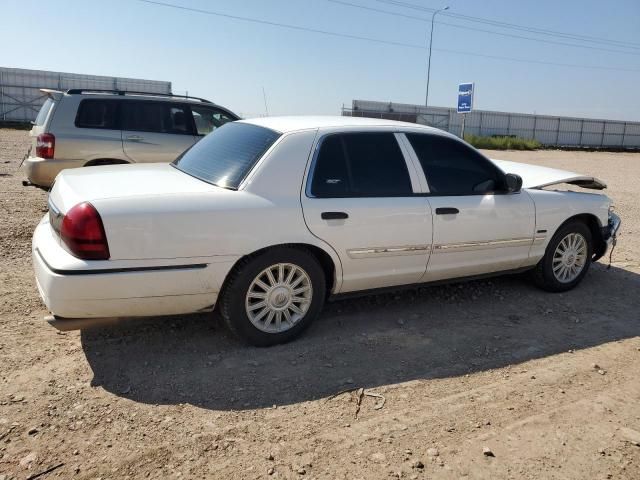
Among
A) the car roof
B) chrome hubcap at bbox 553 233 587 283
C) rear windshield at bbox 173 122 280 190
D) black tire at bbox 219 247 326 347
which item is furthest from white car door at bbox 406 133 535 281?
rear windshield at bbox 173 122 280 190

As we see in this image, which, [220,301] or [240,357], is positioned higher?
[220,301]

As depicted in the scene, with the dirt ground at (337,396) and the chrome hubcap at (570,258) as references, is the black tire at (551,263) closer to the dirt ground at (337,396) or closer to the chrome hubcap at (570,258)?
the chrome hubcap at (570,258)

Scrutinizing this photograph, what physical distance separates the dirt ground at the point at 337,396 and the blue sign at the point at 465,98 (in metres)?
21.1

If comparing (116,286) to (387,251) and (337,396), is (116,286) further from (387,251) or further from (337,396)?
(387,251)

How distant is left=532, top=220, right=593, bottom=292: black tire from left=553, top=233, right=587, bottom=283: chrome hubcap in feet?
0.10

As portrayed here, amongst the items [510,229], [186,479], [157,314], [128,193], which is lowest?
[186,479]

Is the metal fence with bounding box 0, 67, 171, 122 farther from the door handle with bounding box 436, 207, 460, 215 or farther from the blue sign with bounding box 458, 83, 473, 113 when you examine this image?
the door handle with bounding box 436, 207, 460, 215

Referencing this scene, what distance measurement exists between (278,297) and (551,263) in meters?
2.88

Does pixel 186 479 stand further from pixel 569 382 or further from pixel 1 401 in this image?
pixel 569 382

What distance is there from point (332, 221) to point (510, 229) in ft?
5.96

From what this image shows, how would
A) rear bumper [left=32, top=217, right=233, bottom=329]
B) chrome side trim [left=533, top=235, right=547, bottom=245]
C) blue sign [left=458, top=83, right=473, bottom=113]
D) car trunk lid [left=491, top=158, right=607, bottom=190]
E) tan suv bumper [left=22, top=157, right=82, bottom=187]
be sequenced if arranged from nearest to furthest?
1. rear bumper [left=32, top=217, right=233, bottom=329]
2. chrome side trim [left=533, top=235, right=547, bottom=245]
3. car trunk lid [left=491, top=158, right=607, bottom=190]
4. tan suv bumper [left=22, top=157, right=82, bottom=187]
5. blue sign [left=458, top=83, right=473, bottom=113]

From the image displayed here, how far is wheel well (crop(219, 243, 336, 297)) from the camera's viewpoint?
3584 millimetres

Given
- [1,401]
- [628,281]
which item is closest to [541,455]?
[1,401]

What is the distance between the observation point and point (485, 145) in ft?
111
